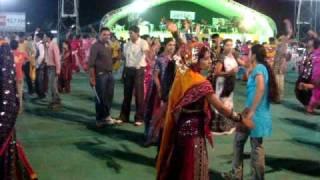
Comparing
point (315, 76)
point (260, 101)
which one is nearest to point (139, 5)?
point (315, 76)

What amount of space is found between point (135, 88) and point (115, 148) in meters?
2.35

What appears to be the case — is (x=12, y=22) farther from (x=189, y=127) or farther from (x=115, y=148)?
(x=189, y=127)

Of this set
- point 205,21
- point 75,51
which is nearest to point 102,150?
point 75,51

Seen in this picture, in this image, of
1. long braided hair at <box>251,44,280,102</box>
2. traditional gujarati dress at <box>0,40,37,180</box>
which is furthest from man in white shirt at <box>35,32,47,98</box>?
traditional gujarati dress at <box>0,40,37,180</box>

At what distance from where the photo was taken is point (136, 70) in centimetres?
1052

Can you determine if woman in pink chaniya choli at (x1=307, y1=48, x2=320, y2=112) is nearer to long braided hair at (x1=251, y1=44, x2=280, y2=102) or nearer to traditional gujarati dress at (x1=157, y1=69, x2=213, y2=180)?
long braided hair at (x1=251, y1=44, x2=280, y2=102)

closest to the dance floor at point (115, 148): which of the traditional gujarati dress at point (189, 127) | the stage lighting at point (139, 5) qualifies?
the traditional gujarati dress at point (189, 127)

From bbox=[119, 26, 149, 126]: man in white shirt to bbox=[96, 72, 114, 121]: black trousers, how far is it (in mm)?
405

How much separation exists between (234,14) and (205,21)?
2.53m

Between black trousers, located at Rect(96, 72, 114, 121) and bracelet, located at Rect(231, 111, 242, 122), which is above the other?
bracelet, located at Rect(231, 111, 242, 122)

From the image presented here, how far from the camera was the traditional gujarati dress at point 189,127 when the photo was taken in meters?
4.89

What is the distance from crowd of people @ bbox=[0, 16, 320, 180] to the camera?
4.95 m

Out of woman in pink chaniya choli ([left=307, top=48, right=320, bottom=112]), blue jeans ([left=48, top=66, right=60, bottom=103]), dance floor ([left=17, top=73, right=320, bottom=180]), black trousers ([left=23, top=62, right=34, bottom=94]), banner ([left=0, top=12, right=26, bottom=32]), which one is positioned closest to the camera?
dance floor ([left=17, top=73, right=320, bottom=180])

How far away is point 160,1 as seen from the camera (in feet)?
107
